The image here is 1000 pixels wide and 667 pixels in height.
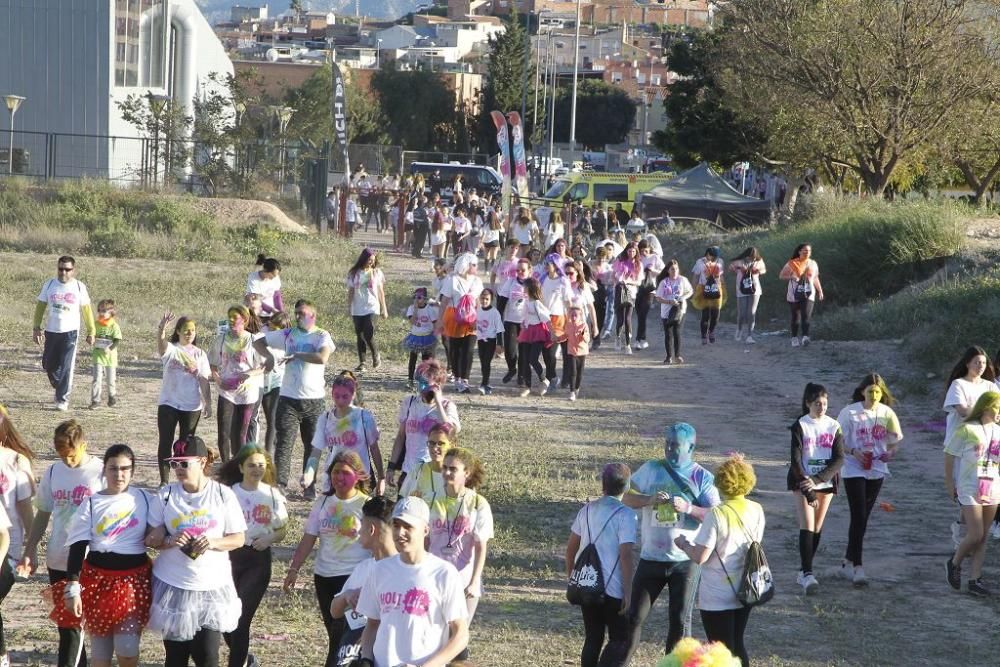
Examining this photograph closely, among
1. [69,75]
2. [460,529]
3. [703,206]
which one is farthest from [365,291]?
[69,75]

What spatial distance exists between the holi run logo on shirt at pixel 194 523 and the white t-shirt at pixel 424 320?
9805mm

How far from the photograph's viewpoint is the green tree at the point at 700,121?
4625cm

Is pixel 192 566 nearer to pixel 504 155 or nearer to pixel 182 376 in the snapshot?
pixel 182 376

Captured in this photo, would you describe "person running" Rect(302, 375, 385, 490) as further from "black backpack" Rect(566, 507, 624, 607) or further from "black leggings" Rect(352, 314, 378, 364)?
"black leggings" Rect(352, 314, 378, 364)

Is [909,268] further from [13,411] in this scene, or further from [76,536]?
[76,536]

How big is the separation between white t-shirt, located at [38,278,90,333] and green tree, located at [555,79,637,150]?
88.1 meters

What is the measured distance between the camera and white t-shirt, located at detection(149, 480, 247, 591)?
21.3ft

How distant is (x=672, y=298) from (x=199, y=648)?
46.9 feet

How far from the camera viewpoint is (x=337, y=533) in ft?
23.6

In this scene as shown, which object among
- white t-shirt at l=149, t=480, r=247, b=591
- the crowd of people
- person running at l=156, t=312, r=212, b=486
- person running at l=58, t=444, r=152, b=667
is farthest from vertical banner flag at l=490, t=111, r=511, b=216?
person running at l=58, t=444, r=152, b=667

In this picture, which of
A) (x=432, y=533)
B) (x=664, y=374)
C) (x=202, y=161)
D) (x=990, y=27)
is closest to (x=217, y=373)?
(x=432, y=533)

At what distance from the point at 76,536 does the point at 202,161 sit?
112 ft

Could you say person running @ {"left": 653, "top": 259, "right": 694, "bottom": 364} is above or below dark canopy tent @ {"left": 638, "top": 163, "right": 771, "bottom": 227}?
below

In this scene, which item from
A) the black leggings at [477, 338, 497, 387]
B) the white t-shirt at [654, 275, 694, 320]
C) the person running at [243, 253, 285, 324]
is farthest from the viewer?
the white t-shirt at [654, 275, 694, 320]
